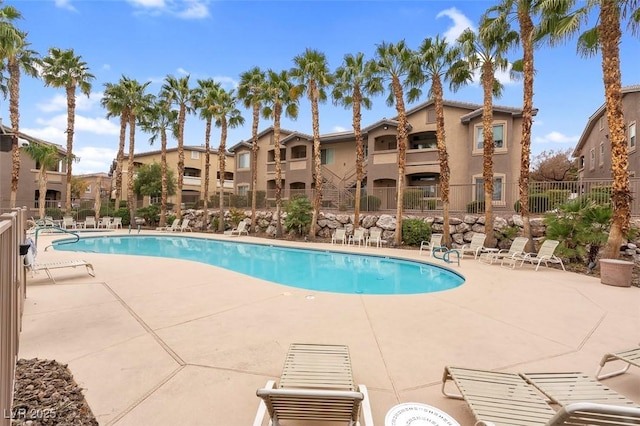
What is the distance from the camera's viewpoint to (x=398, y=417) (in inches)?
104

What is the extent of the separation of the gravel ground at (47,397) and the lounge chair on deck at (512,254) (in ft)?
37.8

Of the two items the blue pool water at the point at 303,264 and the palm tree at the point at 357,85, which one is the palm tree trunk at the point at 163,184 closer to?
the blue pool water at the point at 303,264

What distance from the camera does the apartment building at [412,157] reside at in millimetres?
20391

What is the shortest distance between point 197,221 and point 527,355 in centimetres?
2634

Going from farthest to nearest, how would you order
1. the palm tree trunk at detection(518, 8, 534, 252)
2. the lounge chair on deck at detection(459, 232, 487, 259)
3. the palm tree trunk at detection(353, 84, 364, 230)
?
the palm tree trunk at detection(353, 84, 364, 230) < the lounge chair on deck at detection(459, 232, 487, 259) < the palm tree trunk at detection(518, 8, 534, 252)

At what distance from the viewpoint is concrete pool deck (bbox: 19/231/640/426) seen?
3125mm

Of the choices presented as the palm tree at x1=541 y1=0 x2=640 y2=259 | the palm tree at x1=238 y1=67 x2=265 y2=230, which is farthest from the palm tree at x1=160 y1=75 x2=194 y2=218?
the palm tree at x1=541 y1=0 x2=640 y2=259

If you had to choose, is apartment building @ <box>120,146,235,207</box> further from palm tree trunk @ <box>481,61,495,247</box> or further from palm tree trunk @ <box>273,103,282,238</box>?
palm tree trunk @ <box>481,61,495,247</box>

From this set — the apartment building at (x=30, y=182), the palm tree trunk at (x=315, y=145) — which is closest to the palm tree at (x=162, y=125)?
the apartment building at (x=30, y=182)

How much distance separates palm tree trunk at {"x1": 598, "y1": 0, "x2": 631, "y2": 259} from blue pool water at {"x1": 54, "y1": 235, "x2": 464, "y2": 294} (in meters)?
4.46

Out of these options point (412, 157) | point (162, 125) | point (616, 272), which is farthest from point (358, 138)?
point (162, 125)

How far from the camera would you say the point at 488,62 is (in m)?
13.9

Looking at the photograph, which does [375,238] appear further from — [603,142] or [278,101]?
[603,142]

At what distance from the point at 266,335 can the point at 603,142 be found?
1032 inches
